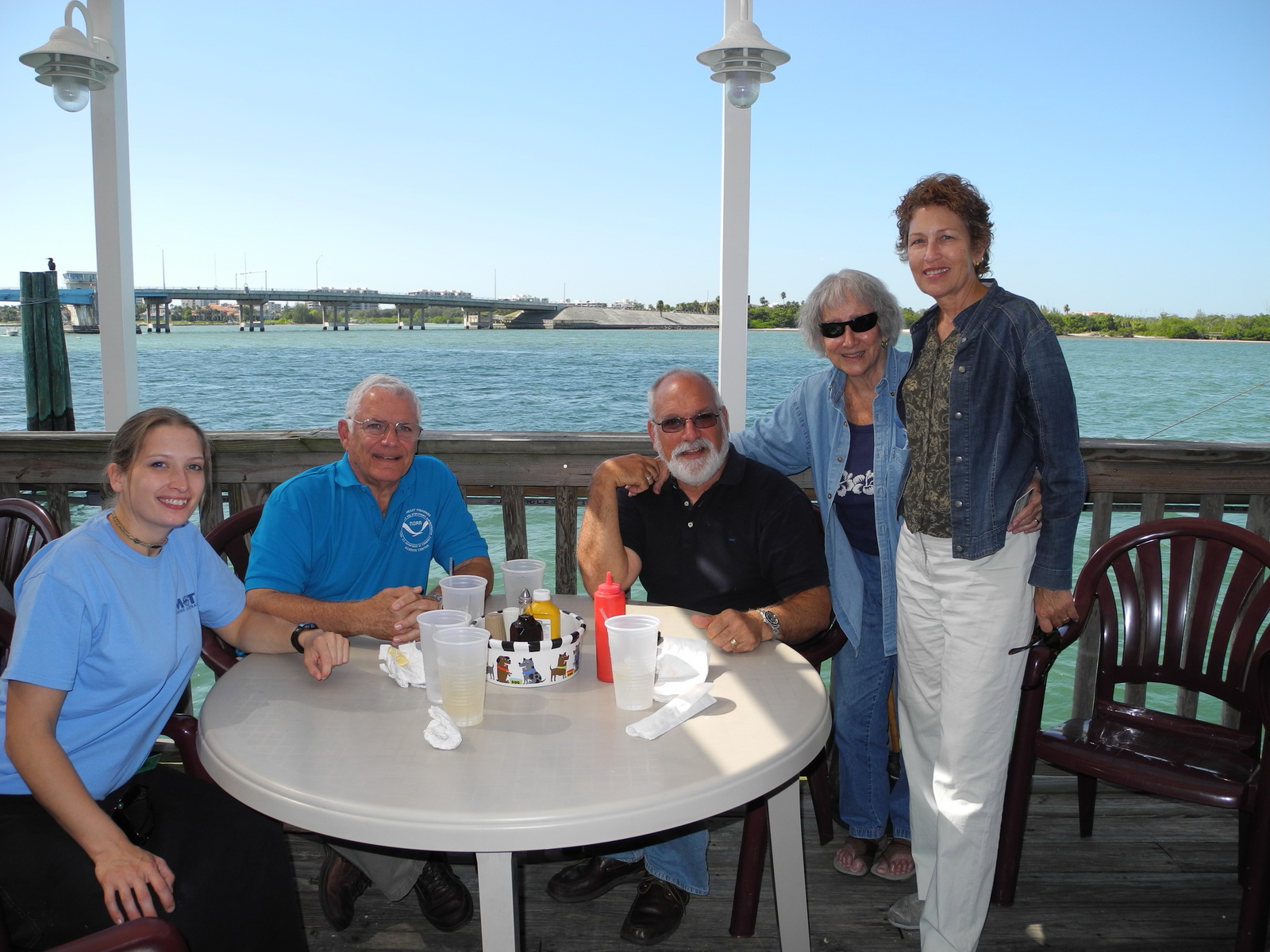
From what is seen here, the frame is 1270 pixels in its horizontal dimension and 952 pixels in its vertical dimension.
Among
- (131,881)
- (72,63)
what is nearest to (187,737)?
(131,881)

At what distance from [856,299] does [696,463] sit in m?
0.58

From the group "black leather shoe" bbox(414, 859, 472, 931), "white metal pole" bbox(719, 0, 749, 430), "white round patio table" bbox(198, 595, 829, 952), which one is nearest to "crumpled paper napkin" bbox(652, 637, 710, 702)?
"white round patio table" bbox(198, 595, 829, 952)

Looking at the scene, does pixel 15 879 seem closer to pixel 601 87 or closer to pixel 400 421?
pixel 400 421

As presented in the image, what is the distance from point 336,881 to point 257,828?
1.84ft

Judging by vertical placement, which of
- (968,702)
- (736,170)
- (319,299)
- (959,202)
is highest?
(319,299)

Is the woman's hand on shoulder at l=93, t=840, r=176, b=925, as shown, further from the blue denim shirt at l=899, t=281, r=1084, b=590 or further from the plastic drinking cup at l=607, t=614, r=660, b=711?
the blue denim shirt at l=899, t=281, r=1084, b=590

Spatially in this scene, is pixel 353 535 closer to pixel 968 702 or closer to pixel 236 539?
pixel 236 539

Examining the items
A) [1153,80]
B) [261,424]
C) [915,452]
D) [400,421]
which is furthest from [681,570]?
[1153,80]

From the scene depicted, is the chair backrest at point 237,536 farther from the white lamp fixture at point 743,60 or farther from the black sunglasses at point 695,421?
the white lamp fixture at point 743,60

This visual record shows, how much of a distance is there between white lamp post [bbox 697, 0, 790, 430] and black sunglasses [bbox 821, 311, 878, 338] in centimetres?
60

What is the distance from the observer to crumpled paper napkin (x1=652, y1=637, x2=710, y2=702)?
1.51 metres

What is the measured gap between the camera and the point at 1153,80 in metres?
32.6

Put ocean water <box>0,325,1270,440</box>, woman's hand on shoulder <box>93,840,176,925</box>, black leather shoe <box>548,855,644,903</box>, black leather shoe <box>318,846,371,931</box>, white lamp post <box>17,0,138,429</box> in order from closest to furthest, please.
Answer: woman's hand on shoulder <box>93,840,176,925</box>
black leather shoe <box>318,846,371,931</box>
black leather shoe <box>548,855,644,903</box>
white lamp post <box>17,0,138,429</box>
ocean water <box>0,325,1270,440</box>

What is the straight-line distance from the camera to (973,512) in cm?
170
